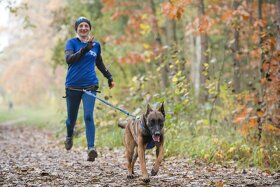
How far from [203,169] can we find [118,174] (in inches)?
59.2

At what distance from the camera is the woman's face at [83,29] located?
7681mm

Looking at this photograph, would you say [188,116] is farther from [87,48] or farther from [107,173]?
[87,48]

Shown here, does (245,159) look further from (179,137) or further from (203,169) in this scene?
(179,137)

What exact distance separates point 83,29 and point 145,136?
7.62ft

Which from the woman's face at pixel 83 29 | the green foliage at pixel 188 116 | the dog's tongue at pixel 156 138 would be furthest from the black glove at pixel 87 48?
the dog's tongue at pixel 156 138

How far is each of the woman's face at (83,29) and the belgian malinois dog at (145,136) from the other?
5.66ft

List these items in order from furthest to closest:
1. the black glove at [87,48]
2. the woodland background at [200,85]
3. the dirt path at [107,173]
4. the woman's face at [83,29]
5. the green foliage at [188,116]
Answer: the woodland background at [200,85], the green foliage at [188,116], the woman's face at [83,29], the black glove at [87,48], the dirt path at [107,173]

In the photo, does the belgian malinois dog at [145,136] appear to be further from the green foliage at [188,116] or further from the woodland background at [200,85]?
the woodland background at [200,85]

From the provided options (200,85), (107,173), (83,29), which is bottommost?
(107,173)

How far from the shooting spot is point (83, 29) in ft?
25.2

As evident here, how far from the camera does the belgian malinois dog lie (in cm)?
609

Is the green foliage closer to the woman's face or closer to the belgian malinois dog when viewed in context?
the belgian malinois dog

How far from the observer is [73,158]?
10023mm

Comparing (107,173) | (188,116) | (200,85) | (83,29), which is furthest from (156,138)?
(200,85)
